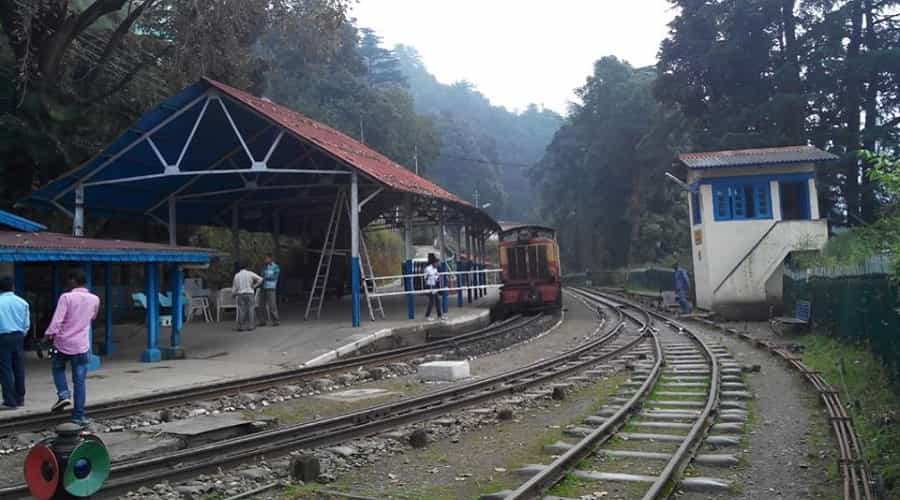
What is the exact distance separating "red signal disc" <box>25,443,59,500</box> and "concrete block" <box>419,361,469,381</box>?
6.99 metres

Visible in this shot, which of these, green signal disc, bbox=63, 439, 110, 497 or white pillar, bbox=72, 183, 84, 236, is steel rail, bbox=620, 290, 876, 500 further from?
white pillar, bbox=72, 183, 84, 236

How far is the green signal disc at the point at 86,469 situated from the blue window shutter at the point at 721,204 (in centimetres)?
2185

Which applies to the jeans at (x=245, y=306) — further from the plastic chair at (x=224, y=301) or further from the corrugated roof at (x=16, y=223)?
the corrugated roof at (x=16, y=223)

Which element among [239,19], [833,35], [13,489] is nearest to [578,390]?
[13,489]

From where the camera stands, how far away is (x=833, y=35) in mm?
31703

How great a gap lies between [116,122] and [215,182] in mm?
3892

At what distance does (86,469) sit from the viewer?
461cm

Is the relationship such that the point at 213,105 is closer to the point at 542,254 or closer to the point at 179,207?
the point at 179,207

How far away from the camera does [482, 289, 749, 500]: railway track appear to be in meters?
5.45

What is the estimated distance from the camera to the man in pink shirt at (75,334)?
24.5ft

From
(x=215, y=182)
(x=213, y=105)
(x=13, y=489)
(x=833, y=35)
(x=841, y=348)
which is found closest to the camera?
(x=13, y=489)

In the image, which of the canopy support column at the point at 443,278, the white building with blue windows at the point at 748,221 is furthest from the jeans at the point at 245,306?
the white building with blue windows at the point at 748,221

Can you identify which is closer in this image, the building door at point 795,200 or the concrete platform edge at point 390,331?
the concrete platform edge at point 390,331

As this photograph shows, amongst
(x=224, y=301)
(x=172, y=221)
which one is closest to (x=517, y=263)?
(x=224, y=301)
